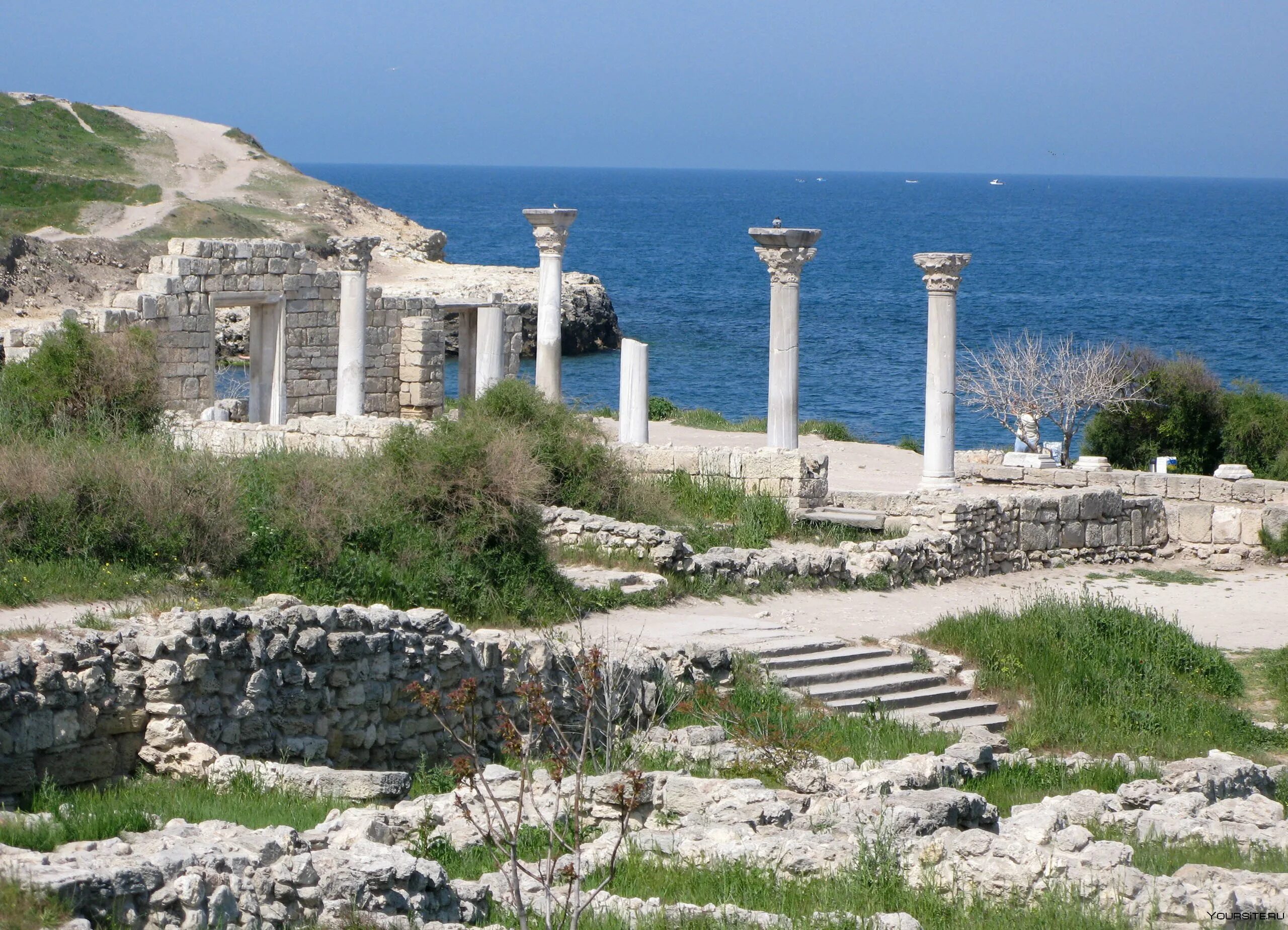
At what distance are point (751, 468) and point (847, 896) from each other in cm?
1238

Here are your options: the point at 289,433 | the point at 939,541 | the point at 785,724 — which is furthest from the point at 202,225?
the point at 785,724

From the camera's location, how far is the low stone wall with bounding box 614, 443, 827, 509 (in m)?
19.3

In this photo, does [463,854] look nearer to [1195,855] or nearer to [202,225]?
[1195,855]

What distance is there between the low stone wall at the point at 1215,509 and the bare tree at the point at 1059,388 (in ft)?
14.3

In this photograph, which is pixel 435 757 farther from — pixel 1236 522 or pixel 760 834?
pixel 1236 522

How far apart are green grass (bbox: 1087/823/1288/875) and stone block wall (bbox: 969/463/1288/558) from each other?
41.7 ft

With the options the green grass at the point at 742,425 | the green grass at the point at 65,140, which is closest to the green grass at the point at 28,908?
the green grass at the point at 742,425

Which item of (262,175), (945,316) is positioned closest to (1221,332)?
(262,175)

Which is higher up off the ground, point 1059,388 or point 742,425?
point 1059,388

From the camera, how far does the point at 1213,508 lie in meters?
20.8

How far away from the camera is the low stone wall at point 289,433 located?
60.6 ft

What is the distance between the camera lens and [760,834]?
27.6ft

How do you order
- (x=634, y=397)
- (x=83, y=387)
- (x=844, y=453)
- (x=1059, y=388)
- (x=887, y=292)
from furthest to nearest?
(x=887, y=292) < (x=1059, y=388) < (x=844, y=453) < (x=634, y=397) < (x=83, y=387)

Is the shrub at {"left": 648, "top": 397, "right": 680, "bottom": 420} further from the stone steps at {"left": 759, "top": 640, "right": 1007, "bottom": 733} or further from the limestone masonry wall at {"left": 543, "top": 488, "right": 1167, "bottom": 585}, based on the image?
the stone steps at {"left": 759, "top": 640, "right": 1007, "bottom": 733}
